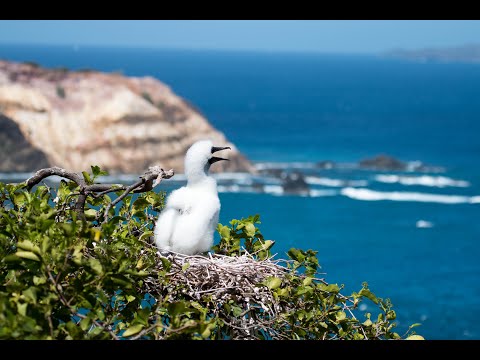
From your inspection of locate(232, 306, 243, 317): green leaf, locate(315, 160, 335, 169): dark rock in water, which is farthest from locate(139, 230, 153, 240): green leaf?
locate(315, 160, 335, 169): dark rock in water

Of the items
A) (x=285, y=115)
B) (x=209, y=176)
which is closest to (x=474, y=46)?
(x=285, y=115)

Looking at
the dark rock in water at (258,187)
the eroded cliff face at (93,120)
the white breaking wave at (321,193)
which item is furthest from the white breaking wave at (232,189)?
the white breaking wave at (321,193)

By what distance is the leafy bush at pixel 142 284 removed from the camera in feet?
8.79

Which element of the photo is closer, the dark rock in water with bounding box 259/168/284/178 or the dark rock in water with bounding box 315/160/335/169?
the dark rock in water with bounding box 259/168/284/178

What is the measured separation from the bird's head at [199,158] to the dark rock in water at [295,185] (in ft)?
111

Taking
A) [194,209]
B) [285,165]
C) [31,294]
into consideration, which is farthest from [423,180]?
[31,294]

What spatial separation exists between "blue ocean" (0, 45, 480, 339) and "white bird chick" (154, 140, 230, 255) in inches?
17.8

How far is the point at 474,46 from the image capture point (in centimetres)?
19125

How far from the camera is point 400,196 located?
1655 inches

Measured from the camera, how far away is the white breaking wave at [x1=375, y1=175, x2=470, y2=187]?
151 ft

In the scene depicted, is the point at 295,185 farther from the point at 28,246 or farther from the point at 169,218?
the point at 28,246

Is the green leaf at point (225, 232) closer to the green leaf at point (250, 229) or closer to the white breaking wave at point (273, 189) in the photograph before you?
the green leaf at point (250, 229)

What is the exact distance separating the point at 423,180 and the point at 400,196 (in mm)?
6057

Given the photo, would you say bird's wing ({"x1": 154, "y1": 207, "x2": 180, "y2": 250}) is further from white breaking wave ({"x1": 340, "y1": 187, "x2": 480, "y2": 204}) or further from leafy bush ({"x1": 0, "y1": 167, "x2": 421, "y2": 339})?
white breaking wave ({"x1": 340, "y1": 187, "x2": 480, "y2": 204})
